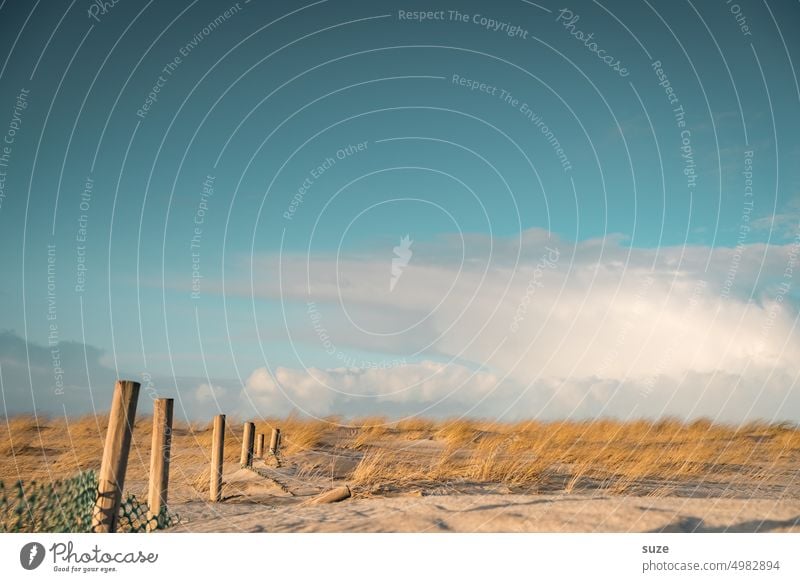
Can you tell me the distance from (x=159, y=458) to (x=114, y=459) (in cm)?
216

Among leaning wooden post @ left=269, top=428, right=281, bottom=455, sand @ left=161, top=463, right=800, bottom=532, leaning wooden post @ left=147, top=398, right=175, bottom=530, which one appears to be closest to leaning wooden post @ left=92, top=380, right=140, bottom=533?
sand @ left=161, top=463, right=800, bottom=532

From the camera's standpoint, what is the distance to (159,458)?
9062mm

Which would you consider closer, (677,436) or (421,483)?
(421,483)

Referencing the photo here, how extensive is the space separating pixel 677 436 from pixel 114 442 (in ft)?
68.7

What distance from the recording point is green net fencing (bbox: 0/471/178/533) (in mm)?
7691

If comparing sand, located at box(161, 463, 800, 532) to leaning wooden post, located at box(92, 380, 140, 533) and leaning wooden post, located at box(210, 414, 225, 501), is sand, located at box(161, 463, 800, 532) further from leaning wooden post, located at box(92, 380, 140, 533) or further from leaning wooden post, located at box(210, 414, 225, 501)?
leaning wooden post, located at box(92, 380, 140, 533)

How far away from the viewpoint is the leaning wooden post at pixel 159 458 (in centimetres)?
902

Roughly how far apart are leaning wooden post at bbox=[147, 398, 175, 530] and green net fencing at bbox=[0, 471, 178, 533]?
144mm

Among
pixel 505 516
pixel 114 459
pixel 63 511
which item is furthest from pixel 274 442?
pixel 114 459

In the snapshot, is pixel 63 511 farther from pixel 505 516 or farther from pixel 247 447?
pixel 247 447

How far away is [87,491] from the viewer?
779 centimetres

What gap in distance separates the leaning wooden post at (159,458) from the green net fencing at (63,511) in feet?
0.47
